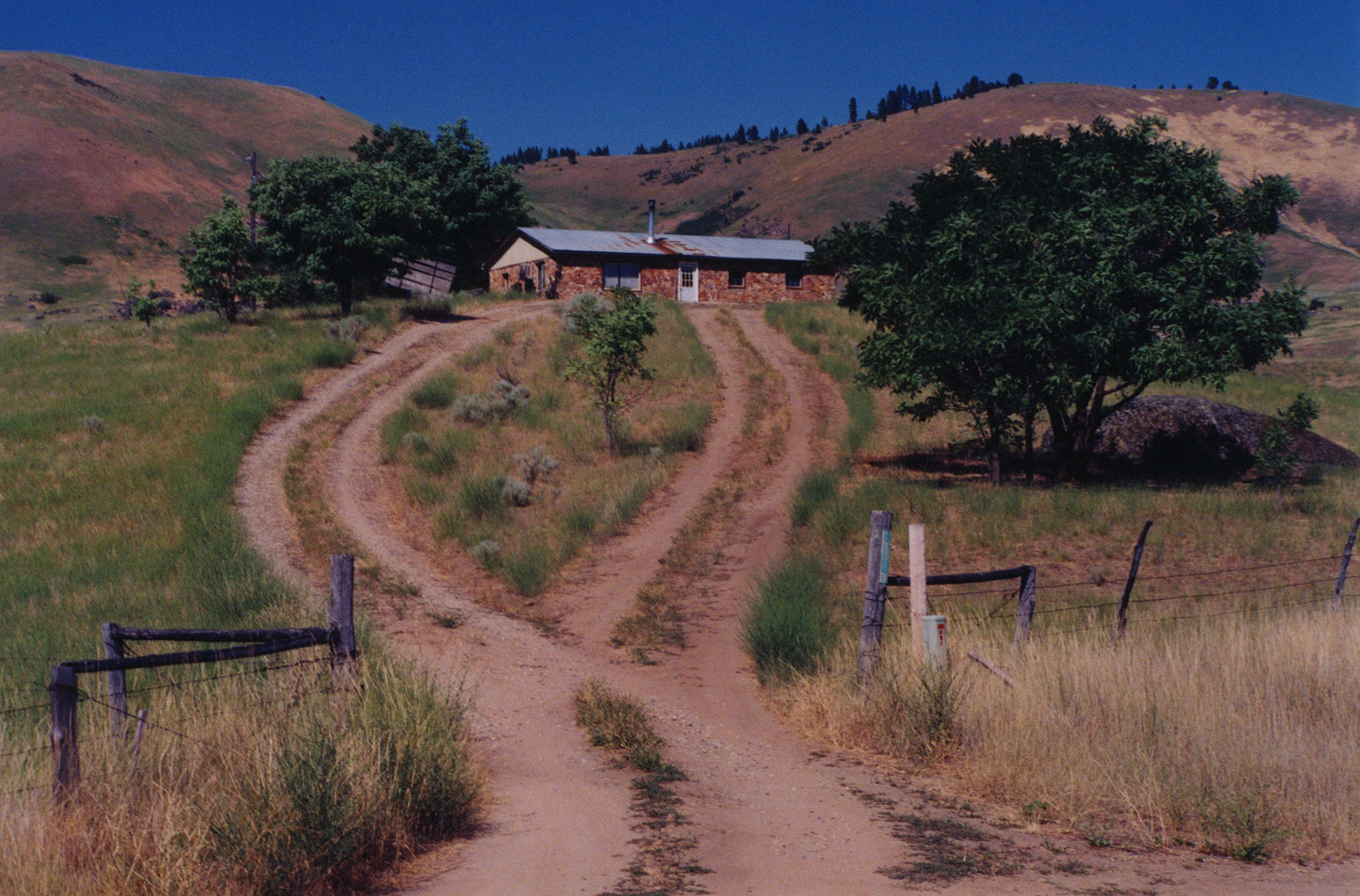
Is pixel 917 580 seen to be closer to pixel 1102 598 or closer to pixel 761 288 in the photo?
pixel 1102 598

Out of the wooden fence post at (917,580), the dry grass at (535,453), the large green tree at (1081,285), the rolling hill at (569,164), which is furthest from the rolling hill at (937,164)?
the wooden fence post at (917,580)

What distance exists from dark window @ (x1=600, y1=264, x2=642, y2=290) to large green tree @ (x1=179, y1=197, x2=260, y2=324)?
17.8m

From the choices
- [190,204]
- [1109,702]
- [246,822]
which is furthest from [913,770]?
[190,204]

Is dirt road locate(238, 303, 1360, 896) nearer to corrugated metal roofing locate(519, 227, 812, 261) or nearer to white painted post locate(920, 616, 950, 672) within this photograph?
white painted post locate(920, 616, 950, 672)

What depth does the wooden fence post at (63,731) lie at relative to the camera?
563 centimetres

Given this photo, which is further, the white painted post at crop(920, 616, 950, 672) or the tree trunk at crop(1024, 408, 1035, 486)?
the tree trunk at crop(1024, 408, 1035, 486)

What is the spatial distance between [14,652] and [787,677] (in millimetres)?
8629

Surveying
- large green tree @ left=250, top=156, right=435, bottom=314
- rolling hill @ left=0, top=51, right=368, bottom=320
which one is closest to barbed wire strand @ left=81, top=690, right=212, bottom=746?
large green tree @ left=250, top=156, right=435, bottom=314

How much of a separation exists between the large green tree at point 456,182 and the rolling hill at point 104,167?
857 inches

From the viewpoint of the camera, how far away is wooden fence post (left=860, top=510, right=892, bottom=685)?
9852 millimetres

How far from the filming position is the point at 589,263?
47.7 m

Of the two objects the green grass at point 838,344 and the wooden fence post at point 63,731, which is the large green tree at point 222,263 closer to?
the green grass at point 838,344

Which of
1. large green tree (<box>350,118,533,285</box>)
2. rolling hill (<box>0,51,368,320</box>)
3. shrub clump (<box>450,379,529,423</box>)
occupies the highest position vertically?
rolling hill (<box>0,51,368,320</box>)

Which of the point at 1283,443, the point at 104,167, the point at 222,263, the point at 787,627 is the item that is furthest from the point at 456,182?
the point at 104,167
